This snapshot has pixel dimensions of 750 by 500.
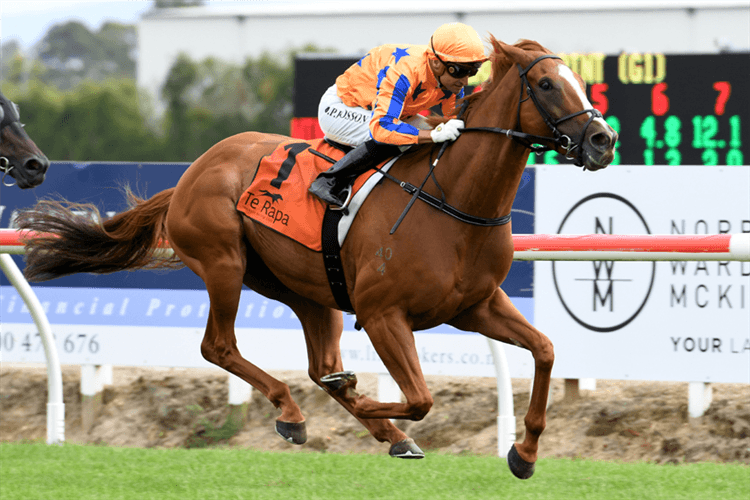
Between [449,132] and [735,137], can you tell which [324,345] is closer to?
[449,132]

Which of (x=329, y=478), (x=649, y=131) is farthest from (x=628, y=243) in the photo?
(x=649, y=131)

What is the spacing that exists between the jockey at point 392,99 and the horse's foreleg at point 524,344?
1.77ft

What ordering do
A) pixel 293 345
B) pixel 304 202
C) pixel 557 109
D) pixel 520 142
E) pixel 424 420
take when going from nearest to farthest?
pixel 557 109, pixel 520 142, pixel 304 202, pixel 293 345, pixel 424 420

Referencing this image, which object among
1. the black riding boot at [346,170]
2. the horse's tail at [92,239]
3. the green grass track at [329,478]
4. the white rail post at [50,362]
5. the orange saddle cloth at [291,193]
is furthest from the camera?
the white rail post at [50,362]

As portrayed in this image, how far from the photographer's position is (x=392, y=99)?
3146mm

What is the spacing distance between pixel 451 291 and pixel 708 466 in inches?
67.7

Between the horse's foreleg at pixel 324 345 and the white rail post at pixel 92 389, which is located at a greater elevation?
the horse's foreleg at pixel 324 345

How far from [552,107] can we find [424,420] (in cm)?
300

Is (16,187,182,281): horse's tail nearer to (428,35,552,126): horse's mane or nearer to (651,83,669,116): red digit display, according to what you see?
(428,35,552,126): horse's mane

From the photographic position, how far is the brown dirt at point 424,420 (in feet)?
16.6

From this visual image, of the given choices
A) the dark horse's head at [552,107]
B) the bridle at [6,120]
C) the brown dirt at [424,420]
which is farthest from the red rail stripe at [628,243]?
the bridle at [6,120]

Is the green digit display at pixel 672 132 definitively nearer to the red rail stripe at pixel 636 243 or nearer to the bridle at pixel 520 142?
the red rail stripe at pixel 636 243

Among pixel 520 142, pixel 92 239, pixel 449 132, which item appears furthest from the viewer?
pixel 92 239

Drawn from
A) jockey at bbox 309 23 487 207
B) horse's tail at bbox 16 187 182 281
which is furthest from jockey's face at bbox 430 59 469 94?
horse's tail at bbox 16 187 182 281
